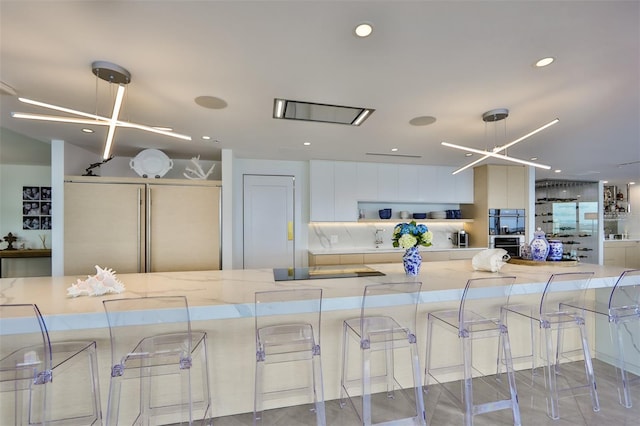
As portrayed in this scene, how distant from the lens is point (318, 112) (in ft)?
8.39

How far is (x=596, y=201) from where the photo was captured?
254 inches

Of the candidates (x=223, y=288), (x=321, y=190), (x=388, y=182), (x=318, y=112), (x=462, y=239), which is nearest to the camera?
(x=223, y=288)

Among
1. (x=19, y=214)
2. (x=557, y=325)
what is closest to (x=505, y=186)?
(x=557, y=325)

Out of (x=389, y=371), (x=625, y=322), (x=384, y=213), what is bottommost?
(x=389, y=371)

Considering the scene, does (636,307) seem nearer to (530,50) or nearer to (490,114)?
(490,114)

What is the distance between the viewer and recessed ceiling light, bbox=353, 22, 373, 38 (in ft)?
4.58

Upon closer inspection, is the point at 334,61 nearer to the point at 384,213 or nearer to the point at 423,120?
the point at 423,120

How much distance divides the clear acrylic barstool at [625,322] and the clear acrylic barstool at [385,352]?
4.75ft

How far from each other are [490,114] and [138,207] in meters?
3.95

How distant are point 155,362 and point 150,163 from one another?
2.84 m

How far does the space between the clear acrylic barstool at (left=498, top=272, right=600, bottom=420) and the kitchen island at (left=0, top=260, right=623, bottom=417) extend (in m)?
0.16

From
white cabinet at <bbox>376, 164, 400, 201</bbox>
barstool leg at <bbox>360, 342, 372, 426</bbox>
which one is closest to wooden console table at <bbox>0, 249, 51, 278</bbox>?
barstool leg at <bbox>360, 342, 372, 426</bbox>

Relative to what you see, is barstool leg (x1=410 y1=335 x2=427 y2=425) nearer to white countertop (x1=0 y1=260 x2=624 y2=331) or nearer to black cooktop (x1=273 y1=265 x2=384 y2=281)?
white countertop (x1=0 y1=260 x2=624 y2=331)

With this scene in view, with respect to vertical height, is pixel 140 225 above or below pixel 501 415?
above
